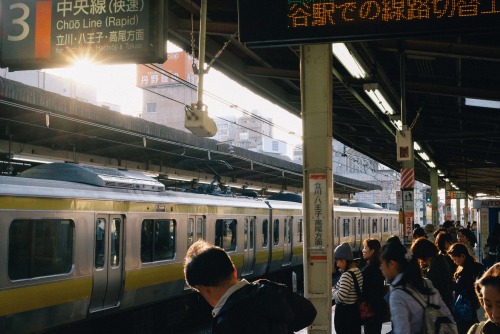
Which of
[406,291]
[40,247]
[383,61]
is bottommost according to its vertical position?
[406,291]

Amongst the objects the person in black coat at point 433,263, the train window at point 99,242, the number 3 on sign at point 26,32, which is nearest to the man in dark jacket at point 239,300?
the person in black coat at point 433,263

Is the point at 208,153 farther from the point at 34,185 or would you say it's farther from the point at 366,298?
the point at 366,298

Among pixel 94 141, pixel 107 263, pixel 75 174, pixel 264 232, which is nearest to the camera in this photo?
pixel 107 263

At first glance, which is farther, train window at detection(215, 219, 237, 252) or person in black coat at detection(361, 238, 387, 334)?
train window at detection(215, 219, 237, 252)

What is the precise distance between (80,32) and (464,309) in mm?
4658

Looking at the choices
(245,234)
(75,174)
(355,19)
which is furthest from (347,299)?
(245,234)

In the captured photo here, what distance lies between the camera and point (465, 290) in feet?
19.4

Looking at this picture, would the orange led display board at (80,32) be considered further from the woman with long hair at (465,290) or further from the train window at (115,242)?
the woman with long hair at (465,290)

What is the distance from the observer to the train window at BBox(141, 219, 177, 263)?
989 centimetres

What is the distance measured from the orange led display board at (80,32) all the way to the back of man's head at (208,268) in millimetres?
3387

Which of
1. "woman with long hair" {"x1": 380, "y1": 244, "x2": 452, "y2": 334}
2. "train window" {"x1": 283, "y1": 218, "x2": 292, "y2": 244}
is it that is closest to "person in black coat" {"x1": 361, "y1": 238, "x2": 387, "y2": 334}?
"woman with long hair" {"x1": 380, "y1": 244, "x2": 452, "y2": 334}

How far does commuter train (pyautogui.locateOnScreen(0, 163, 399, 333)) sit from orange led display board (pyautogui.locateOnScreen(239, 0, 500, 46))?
400 cm

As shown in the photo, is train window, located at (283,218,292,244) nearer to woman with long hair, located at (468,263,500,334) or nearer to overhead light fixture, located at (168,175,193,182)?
overhead light fixture, located at (168,175,193,182)

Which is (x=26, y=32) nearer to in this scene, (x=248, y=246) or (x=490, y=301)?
(x=490, y=301)
